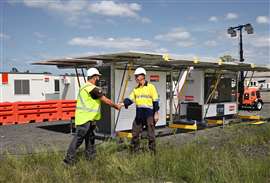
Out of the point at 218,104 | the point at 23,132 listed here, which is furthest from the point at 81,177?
the point at 218,104

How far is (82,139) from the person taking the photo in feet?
23.1

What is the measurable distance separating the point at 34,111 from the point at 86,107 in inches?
402

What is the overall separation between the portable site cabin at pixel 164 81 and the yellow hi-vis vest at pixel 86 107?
74.0 inches

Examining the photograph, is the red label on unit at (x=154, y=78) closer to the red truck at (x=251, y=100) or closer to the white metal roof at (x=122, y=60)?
the white metal roof at (x=122, y=60)

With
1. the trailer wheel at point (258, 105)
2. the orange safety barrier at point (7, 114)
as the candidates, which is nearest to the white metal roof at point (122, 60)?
the orange safety barrier at point (7, 114)

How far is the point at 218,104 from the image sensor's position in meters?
14.6

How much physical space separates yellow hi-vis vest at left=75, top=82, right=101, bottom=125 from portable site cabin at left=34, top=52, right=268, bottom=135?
1.88 m

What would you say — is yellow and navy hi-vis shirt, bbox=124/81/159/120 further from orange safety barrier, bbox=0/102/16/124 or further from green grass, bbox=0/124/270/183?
orange safety barrier, bbox=0/102/16/124

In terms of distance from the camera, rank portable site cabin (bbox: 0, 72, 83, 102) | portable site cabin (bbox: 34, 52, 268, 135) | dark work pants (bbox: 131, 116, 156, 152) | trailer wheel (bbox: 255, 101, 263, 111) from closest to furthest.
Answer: dark work pants (bbox: 131, 116, 156, 152)
portable site cabin (bbox: 34, 52, 268, 135)
portable site cabin (bbox: 0, 72, 83, 102)
trailer wheel (bbox: 255, 101, 263, 111)

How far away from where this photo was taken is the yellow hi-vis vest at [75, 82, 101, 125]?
704 cm

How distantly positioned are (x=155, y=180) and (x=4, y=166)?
9.80 feet

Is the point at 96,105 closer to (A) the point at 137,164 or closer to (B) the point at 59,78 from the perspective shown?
(A) the point at 137,164

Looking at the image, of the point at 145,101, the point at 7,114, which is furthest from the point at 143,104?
the point at 7,114

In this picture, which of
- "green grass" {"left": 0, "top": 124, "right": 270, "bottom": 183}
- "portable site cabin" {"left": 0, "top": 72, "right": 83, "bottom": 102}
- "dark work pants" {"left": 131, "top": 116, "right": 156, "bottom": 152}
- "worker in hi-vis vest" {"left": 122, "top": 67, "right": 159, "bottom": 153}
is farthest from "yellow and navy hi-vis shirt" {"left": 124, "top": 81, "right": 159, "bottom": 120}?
"portable site cabin" {"left": 0, "top": 72, "right": 83, "bottom": 102}
